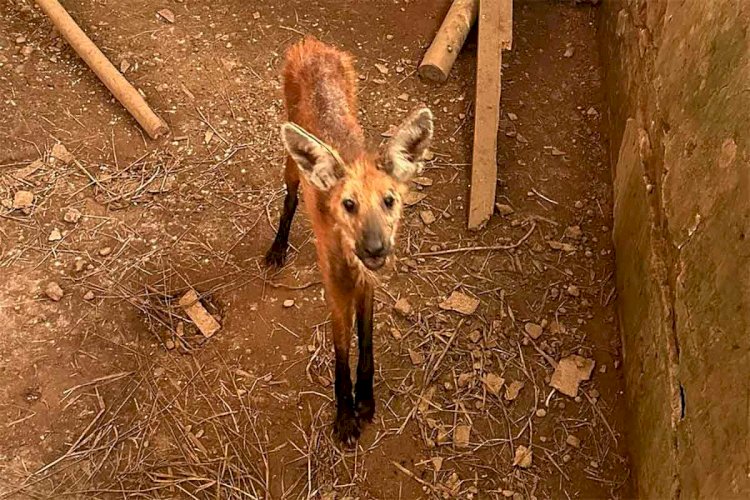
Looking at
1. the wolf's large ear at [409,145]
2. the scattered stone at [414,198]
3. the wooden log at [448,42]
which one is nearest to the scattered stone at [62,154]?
the scattered stone at [414,198]

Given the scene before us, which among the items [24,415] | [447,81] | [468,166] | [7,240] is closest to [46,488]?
[24,415]

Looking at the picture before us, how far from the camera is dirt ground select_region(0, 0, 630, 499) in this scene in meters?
3.98

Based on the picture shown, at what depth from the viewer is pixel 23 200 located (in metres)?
4.98

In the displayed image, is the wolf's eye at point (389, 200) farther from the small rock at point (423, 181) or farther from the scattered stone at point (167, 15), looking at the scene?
the scattered stone at point (167, 15)

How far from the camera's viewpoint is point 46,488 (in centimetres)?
388

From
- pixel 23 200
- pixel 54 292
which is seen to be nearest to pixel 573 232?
pixel 54 292

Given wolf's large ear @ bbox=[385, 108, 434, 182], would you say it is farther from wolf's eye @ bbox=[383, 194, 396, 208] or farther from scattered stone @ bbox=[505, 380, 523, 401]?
scattered stone @ bbox=[505, 380, 523, 401]

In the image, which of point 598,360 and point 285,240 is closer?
point 598,360

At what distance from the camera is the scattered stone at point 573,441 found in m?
4.01

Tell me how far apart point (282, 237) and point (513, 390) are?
1.66 metres

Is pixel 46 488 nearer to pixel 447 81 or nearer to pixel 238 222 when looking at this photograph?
pixel 238 222

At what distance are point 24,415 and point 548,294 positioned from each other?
10.1ft

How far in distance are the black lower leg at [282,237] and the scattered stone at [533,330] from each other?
1546 millimetres

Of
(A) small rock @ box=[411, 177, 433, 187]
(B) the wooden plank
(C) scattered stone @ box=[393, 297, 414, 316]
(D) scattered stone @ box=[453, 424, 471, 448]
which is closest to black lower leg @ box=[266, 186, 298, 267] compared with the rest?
(C) scattered stone @ box=[393, 297, 414, 316]
